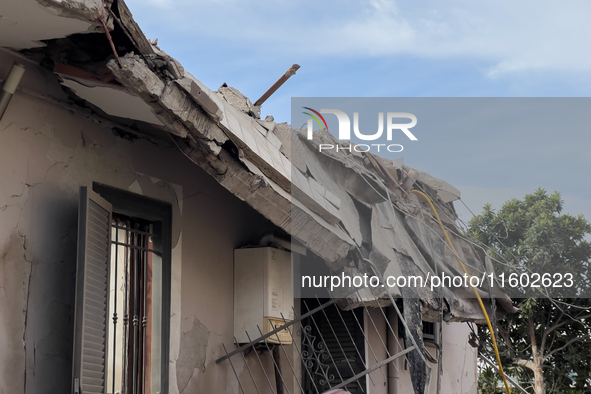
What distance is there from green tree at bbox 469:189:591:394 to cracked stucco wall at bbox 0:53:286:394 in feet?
42.1

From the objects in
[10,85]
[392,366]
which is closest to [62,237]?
[10,85]

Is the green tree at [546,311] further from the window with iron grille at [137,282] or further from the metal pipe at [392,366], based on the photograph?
the window with iron grille at [137,282]

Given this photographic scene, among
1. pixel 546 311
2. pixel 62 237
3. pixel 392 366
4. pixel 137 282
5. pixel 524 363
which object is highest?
pixel 62 237

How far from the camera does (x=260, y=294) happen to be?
5066 mm

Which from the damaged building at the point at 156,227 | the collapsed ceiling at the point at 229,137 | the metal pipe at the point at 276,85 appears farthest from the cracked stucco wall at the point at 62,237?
the metal pipe at the point at 276,85

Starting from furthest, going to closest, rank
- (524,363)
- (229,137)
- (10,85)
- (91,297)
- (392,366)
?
(524,363) → (392,366) → (229,137) → (91,297) → (10,85)

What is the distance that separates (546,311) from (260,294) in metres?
14.2

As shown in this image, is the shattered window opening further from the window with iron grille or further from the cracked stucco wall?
the cracked stucco wall

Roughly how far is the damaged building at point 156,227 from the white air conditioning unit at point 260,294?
13mm

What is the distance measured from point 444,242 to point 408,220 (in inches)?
38.5

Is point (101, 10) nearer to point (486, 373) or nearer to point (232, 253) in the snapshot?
point (232, 253)

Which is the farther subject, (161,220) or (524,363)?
(524,363)

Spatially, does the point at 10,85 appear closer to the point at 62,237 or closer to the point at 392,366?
the point at 62,237

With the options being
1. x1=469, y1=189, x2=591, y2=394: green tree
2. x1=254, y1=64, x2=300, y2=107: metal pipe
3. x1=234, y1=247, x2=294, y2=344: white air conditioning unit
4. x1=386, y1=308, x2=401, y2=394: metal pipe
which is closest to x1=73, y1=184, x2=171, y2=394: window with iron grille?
x1=234, y1=247, x2=294, y2=344: white air conditioning unit
